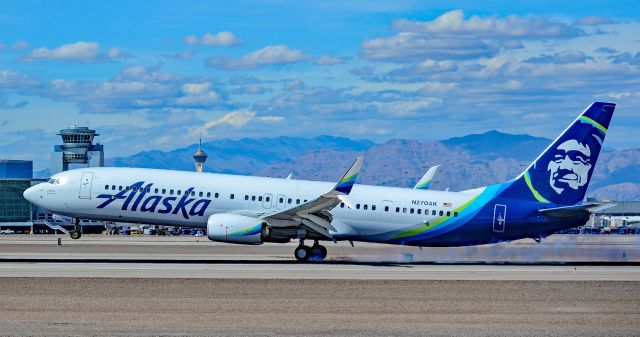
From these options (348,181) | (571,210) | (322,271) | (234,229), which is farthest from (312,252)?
(571,210)

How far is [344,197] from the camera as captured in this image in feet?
179

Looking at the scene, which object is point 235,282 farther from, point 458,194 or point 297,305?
point 458,194

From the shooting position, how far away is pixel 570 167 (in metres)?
54.4

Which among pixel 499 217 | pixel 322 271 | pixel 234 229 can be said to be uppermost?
pixel 499 217

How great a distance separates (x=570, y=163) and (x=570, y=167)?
207mm

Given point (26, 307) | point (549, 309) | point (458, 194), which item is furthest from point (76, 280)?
point (458, 194)

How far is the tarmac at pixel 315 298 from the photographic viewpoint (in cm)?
2862

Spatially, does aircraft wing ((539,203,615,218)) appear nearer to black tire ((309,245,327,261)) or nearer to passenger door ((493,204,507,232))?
passenger door ((493,204,507,232))

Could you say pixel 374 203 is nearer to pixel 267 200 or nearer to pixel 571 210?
pixel 267 200

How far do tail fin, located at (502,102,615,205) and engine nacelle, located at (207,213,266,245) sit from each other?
13612 millimetres

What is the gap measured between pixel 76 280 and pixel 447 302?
14647 millimetres

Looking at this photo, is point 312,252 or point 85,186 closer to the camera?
point 312,252

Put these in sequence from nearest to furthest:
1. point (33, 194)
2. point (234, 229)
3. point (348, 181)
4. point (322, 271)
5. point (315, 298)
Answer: point (315, 298)
point (322, 271)
point (348, 181)
point (234, 229)
point (33, 194)

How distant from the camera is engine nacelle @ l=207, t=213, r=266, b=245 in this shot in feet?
172
